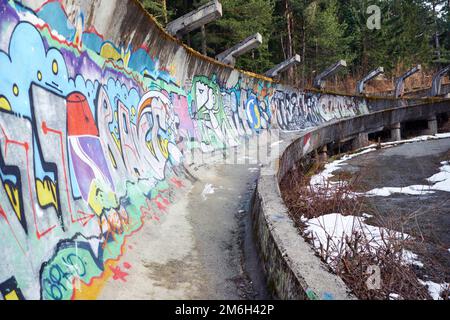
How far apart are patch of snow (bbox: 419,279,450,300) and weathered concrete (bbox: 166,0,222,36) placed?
21.9 feet

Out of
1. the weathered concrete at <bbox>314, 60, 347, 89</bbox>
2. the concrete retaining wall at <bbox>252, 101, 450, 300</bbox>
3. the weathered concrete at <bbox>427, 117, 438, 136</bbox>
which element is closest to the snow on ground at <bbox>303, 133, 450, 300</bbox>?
the concrete retaining wall at <bbox>252, 101, 450, 300</bbox>

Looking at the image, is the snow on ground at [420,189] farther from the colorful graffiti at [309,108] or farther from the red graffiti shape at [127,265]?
the colorful graffiti at [309,108]

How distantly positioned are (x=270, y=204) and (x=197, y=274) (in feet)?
3.90

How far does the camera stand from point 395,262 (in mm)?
3492

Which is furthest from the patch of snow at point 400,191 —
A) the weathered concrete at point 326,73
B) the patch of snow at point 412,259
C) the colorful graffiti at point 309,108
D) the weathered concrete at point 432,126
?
the weathered concrete at point 432,126

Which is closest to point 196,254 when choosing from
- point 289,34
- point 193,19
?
point 193,19

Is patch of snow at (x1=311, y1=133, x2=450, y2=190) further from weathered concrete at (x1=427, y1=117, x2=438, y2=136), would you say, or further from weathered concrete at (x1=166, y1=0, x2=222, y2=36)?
weathered concrete at (x1=166, y1=0, x2=222, y2=36)

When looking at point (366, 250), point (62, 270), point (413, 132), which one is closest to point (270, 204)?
point (366, 250)

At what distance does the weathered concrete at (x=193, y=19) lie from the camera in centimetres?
834

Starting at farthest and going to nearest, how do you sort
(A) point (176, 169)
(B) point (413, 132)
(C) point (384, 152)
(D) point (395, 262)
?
(B) point (413, 132) < (C) point (384, 152) < (A) point (176, 169) < (D) point (395, 262)

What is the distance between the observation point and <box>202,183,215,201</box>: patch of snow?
233 inches

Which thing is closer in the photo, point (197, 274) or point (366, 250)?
point (197, 274)
